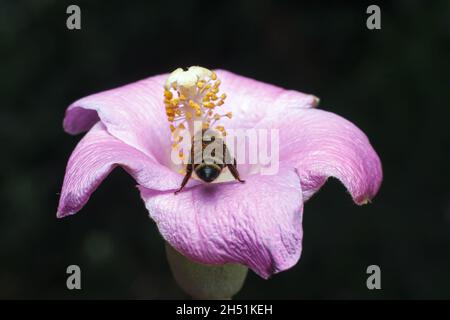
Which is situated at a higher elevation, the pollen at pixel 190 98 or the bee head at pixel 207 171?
the pollen at pixel 190 98

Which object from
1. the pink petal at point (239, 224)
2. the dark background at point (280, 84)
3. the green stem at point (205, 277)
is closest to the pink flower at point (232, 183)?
the pink petal at point (239, 224)

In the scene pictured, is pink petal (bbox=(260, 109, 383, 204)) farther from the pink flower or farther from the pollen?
the pollen

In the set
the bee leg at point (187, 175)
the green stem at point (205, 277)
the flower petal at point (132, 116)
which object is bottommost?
the green stem at point (205, 277)

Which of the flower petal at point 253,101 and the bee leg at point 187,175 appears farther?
the flower petal at point 253,101

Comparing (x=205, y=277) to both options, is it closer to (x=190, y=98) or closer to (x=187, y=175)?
(x=187, y=175)

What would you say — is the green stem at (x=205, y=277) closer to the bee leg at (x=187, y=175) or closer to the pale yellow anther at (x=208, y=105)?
the bee leg at (x=187, y=175)

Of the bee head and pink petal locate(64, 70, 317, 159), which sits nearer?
the bee head

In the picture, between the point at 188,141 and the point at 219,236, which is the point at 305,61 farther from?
the point at 219,236

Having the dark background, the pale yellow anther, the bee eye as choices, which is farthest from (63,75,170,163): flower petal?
the dark background
